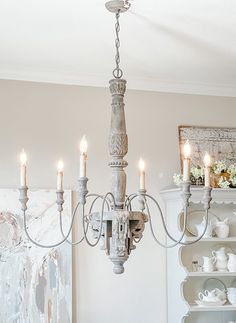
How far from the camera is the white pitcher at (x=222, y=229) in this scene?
4.03 m

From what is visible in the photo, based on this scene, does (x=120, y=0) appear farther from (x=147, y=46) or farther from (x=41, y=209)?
(x=41, y=209)

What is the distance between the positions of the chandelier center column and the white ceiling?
632 mm

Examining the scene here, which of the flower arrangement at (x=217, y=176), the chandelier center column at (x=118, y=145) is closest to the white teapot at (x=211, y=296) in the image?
the flower arrangement at (x=217, y=176)

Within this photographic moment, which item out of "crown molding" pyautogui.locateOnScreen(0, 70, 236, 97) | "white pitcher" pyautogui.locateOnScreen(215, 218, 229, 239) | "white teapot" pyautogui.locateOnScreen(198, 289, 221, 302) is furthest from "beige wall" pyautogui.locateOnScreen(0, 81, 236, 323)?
"white pitcher" pyautogui.locateOnScreen(215, 218, 229, 239)

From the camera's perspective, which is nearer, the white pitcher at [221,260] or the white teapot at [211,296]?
the white teapot at [211,296]

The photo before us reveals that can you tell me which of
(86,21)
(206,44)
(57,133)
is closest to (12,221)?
(57,133)

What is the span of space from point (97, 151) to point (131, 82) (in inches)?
23.5

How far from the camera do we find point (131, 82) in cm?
419

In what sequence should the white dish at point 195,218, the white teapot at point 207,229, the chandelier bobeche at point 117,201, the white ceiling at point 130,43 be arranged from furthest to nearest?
the white dish at point 195,218, the white teapot at point 207,229, the white ceiling at point 130,43, the chandelier bobeche at point 117,201

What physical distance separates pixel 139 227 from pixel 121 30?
4.31 ft

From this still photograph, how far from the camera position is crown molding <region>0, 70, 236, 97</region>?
3971 mm

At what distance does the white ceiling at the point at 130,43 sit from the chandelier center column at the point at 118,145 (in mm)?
632

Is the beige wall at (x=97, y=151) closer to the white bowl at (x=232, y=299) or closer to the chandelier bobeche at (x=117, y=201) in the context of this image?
the white bowl at (x=232, y=299)

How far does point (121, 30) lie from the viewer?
3135 millimetres
